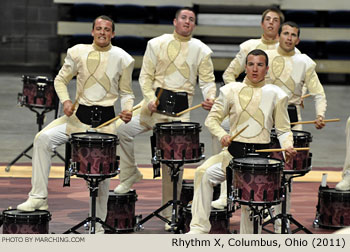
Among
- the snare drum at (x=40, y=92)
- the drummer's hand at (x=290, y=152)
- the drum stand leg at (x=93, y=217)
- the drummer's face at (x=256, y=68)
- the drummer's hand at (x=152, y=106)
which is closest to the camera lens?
the drummer's hand at (x=290, y=152)

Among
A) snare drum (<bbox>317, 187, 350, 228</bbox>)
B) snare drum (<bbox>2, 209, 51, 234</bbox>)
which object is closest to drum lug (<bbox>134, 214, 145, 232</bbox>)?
snare drum (<bbox>2, 209, 51, 234</bbox>)

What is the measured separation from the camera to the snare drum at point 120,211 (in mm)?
7680

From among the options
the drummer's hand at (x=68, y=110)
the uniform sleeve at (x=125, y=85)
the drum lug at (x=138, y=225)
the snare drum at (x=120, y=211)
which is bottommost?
the drum lug at (x=138, y=225)

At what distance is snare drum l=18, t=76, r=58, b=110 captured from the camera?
984cm

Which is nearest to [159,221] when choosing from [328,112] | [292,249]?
[292,249]

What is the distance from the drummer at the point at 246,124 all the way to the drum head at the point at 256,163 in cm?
27

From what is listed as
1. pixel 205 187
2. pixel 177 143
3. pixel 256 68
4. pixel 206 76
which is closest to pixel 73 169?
pixel 177 143

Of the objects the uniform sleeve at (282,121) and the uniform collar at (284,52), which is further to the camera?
the uniform collar at (284,52)

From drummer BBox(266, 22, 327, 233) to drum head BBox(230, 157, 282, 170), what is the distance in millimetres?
1458

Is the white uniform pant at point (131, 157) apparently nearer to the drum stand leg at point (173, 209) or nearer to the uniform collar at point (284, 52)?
the drum stand leg at point (173, 209)

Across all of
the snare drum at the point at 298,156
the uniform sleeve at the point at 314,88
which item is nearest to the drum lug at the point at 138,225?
the snare drum at the point at 298,156

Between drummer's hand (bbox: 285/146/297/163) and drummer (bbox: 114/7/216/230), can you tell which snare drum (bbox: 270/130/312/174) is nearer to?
drummer's hand (bbox: 285/146/297/163)

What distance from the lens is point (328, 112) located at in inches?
584

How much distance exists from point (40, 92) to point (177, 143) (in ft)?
9.50
